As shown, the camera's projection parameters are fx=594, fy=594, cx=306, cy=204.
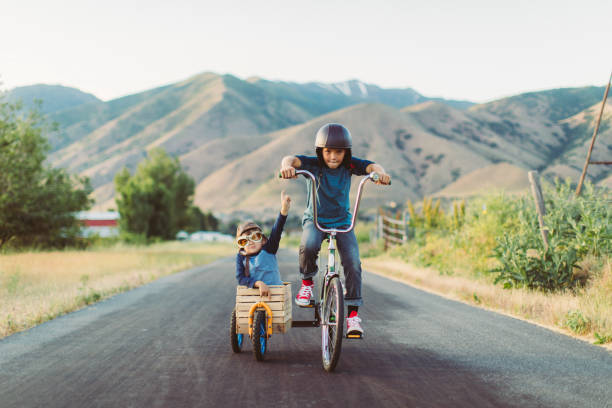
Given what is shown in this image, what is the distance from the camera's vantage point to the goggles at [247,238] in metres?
6.01

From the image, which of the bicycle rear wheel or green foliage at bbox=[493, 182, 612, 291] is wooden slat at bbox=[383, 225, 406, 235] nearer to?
green foliage at bbox=[493, 182, 612, 291]

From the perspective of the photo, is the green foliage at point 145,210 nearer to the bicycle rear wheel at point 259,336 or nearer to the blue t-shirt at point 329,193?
the bicycle rear wheel at point 259,336

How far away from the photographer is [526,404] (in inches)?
174

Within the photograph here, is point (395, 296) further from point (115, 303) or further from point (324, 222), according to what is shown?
point (324, 222)

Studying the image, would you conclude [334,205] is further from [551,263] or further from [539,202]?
[539,202]

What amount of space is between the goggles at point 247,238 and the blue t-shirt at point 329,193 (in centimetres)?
58

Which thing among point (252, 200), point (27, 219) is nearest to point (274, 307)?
point (27, 219)

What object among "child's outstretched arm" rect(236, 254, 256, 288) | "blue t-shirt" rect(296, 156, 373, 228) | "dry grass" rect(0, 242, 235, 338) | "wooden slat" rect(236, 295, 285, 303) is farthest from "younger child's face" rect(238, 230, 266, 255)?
"dry grass" rect(0, 242, 235, 338)

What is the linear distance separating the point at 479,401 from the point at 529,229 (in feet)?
27.5

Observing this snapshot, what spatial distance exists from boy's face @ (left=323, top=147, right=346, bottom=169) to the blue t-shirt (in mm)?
77

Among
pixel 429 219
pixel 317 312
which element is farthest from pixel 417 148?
pixel 317 312

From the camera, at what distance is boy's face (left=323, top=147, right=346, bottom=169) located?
5.81 metres

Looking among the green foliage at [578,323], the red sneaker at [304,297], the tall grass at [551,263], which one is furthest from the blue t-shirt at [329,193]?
the green foliage at [578,323]

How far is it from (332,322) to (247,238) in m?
1.24
